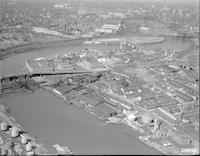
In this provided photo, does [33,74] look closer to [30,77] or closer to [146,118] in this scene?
[30,77]

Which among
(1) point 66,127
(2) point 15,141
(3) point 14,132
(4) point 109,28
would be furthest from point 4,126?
(4) point 109,28

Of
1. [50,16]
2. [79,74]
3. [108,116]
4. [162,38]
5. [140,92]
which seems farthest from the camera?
[50,16]

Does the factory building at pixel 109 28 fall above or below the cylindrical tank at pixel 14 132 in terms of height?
above

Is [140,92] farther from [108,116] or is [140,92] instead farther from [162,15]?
[162,15]

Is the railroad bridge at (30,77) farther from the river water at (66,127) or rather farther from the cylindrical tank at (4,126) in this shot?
the cylindrical tank at (4,126)

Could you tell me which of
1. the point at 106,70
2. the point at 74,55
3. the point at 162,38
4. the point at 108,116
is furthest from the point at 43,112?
the point at 162,38

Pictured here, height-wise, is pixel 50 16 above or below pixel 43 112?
above

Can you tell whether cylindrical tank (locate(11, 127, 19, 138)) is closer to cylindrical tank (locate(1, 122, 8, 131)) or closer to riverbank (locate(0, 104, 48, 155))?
riverbank (locate(0, 104, 48, 155))

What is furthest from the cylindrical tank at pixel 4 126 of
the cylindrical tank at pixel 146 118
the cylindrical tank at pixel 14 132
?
the cylindrical tank at pixel 146 118
